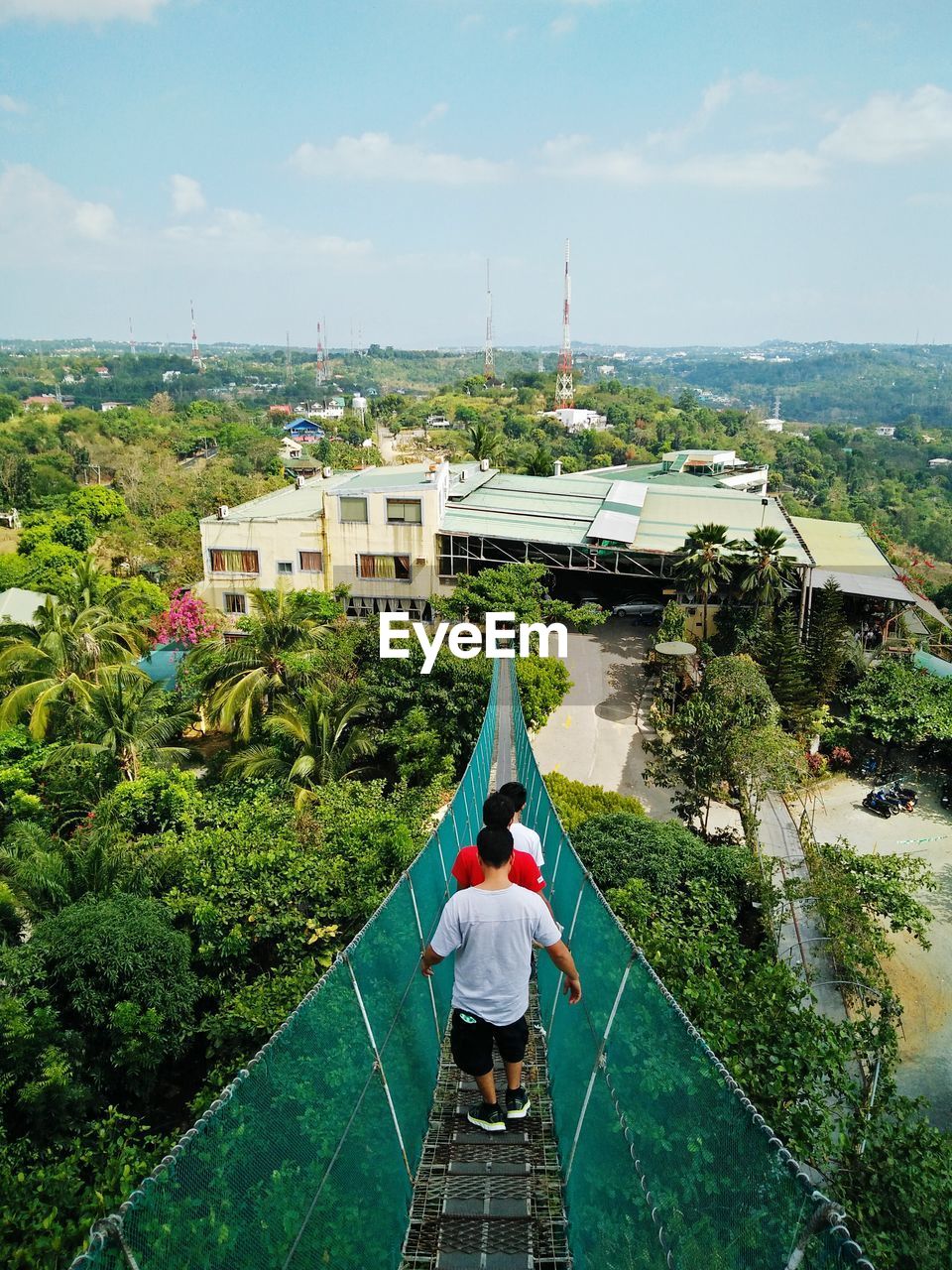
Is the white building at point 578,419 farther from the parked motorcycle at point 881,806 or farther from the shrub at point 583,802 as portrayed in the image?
the shrub at point 583,802

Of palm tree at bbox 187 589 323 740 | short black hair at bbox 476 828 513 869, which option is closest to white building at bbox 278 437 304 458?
palm tree at bbox 187 589 323 740

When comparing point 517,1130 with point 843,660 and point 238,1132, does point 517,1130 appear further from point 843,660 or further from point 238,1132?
point 843,660

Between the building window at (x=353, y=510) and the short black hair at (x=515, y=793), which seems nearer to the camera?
the short black hair at (x=515, y=793)

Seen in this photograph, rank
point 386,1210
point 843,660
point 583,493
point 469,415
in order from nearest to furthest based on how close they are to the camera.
Answer: point 386,1210
point 843,660
point 583,493
point 469,415

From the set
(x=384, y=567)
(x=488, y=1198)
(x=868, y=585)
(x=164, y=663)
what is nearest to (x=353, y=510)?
(x=384, y=567)

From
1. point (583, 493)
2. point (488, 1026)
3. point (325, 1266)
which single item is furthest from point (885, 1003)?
point (583, 493)

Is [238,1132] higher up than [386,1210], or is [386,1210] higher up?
[238,1132]

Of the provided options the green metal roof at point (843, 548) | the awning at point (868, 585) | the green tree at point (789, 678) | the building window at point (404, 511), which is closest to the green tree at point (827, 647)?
the green tree at point (789, 678)

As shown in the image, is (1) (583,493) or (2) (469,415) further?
(2) (469,415)
